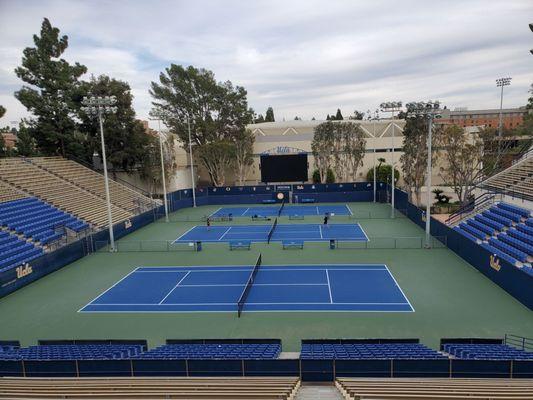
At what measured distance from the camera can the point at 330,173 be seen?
2239 inches

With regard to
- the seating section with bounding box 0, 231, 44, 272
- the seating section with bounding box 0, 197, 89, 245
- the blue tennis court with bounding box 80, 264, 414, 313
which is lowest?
the blue tennis court with bounding box 80, 264, 414, 313

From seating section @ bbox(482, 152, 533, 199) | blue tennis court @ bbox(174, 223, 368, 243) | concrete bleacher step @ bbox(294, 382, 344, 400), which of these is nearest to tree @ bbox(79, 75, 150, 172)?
blue tennis court @ bbox(174, 223, 368, 243)

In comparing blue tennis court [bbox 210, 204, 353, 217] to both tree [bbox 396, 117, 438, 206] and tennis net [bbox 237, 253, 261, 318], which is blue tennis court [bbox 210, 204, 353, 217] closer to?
tree [bbox 396, 117, 438, 206]

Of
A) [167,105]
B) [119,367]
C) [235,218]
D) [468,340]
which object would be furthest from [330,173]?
[119,367]

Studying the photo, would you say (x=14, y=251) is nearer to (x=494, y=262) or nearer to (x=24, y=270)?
(x=24, y=270)

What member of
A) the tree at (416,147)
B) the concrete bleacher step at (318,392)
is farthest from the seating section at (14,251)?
the tree at (416,147)

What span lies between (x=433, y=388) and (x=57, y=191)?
3578cm

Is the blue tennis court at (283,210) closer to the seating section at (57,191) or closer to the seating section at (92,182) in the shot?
the seating section at (92,182)

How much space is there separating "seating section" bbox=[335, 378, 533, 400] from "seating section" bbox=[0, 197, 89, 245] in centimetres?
2417

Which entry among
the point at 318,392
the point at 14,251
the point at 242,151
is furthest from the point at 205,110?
the point at 318,392

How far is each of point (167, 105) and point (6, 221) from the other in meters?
33.0

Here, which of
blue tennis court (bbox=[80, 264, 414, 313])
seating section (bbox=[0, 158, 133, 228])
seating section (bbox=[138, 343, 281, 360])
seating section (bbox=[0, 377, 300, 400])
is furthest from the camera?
seating section (bbox=[0, 158, 133, 228])

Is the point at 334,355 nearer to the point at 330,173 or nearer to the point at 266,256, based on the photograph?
the point at 266,256

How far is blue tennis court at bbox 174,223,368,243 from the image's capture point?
101ft
